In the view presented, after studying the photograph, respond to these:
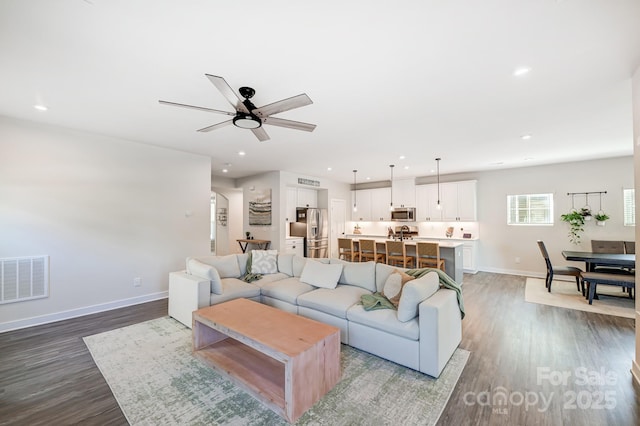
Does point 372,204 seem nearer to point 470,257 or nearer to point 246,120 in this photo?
point 470,257

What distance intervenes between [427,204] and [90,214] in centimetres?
761

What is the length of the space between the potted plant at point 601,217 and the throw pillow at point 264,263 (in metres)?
6.83

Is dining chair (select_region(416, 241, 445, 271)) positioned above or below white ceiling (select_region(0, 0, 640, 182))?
below

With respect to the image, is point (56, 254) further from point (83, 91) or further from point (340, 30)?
point (340, 30)

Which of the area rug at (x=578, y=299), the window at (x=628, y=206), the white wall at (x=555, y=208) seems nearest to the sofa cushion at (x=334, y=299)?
the area rug at (x=578, y=299)

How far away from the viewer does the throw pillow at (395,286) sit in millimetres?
2922

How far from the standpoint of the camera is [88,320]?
3703mm

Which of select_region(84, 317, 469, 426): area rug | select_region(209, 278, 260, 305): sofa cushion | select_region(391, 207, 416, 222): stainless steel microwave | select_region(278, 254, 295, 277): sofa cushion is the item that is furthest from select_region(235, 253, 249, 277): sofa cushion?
select_region(391, 207, 416, 222): stainless steel microwave

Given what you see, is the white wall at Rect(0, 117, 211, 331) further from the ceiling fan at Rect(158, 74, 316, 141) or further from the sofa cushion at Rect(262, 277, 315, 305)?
the ceiling fan at Rect(158, 74, 316, 141)

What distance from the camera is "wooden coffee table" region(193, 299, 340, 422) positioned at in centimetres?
194

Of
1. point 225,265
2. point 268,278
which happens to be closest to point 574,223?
point 268,278

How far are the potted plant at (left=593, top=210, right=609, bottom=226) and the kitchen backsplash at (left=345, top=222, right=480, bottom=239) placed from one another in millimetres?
2254

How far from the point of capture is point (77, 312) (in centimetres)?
385

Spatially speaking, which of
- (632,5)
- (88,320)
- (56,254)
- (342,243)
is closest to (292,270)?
(342,243)
